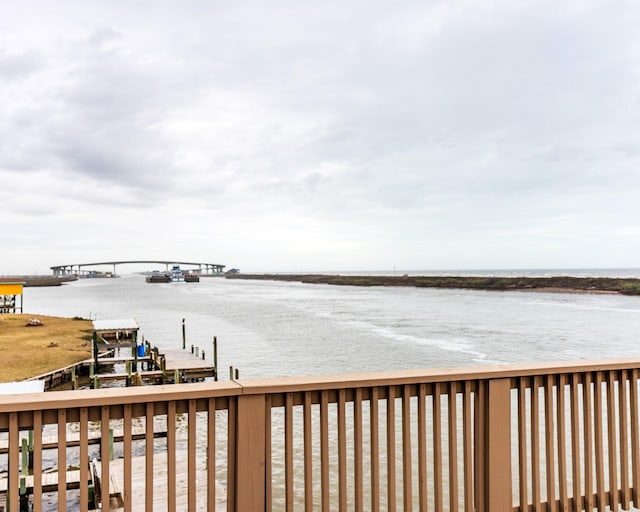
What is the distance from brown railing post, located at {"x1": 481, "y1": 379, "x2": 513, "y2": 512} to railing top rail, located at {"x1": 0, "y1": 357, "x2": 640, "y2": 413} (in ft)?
0.27

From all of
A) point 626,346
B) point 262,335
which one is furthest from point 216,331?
point 626,346

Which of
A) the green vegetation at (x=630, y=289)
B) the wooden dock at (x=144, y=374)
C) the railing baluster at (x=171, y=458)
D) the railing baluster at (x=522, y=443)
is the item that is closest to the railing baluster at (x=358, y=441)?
the railing baluster at (x=171, y=458)

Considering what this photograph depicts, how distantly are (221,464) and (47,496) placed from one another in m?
2.63

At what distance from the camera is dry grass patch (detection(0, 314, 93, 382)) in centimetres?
1692

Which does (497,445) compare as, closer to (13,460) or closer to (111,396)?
(111,396)

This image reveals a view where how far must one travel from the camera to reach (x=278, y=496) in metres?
7.45

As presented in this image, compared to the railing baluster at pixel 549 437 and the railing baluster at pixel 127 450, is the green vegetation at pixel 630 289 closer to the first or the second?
the railing baluster at pixel 549 437

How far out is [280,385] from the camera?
2268 mm

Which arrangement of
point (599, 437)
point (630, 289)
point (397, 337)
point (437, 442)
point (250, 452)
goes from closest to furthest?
point (250, 452)
point (437, 442)
point (599, 437)
point (397, 337)
point (630, 289)

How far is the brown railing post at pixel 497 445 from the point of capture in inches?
102

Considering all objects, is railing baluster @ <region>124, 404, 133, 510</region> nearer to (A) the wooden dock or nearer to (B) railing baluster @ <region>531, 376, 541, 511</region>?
(B) railing baluster @ <region>531, 376, 541, 511</region>

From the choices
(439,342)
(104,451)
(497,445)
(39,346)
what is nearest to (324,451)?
(497,445)

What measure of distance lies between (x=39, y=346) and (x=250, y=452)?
22914 millimetres

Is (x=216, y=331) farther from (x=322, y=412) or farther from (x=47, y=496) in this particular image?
(x=322, y=412)
